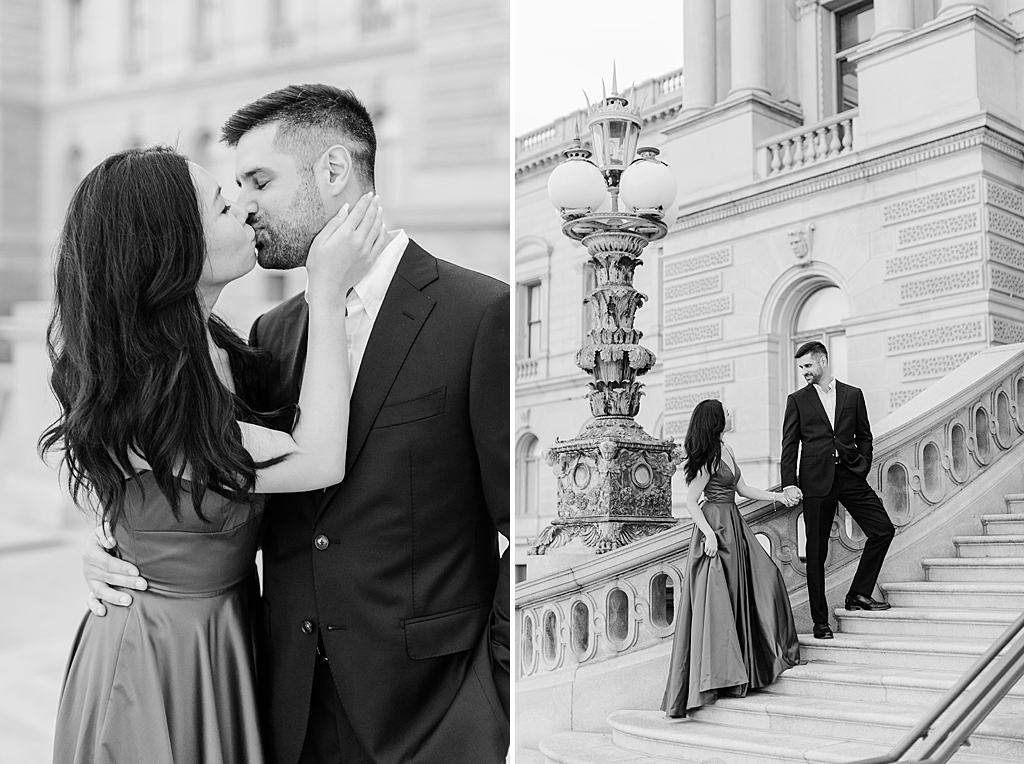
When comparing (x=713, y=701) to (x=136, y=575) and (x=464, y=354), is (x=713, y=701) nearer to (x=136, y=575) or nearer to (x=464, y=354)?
(x=464, y=354)

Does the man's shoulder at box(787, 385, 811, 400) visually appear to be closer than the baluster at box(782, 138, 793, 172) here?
Yes

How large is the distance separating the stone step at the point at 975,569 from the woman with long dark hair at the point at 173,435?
67.2 inches

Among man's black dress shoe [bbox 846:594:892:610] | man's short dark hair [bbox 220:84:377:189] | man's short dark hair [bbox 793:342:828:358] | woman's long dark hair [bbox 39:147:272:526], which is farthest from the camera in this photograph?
man's short dark hair [bbox 793:342:828:358]

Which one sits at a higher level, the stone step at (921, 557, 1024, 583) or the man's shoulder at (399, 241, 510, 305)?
the man's shoulder at (399, 241, 510, 305)

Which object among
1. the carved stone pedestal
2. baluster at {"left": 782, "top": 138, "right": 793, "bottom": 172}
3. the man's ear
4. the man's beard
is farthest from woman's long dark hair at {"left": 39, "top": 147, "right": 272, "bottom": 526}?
baluster at {"left": 782, "top": 138, "right": 793, "bottom": 172}

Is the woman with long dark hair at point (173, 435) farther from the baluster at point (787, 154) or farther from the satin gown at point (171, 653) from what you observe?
the baluster at point (787, 154)

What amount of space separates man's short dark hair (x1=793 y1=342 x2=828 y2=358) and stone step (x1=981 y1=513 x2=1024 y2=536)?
0.62m

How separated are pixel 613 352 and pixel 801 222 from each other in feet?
2.33

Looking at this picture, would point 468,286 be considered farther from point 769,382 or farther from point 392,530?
point 769,382

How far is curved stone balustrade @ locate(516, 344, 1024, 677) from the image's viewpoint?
2777mm

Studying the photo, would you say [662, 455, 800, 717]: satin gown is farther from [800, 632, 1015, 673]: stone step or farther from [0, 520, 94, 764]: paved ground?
[0, 520, 94, 764]: paved ground

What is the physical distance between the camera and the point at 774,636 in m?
3.12

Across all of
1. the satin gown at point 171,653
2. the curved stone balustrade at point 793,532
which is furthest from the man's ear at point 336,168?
the curved stone balustrade at point 793,532

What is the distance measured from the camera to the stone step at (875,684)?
2.79 m
